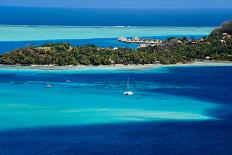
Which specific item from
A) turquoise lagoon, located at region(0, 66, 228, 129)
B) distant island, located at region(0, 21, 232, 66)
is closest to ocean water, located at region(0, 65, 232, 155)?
turquoise lagoon, located at region(0, 66, 228, 129)

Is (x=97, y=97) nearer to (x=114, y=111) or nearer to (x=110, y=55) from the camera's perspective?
(x=114, y=111)

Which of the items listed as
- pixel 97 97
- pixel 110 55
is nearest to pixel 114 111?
pixel 97 97

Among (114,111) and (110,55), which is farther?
Answer: (110,55)

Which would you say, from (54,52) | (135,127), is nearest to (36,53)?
(54,52)

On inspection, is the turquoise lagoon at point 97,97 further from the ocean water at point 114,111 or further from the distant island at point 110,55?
the distant island at point 110,55

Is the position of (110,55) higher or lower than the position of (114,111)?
lower

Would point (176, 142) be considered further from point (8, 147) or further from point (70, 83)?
point (70, 83)

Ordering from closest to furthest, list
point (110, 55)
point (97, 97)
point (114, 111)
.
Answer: point (114, 111) < point (97, 97) < point (110, 55)
